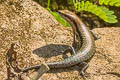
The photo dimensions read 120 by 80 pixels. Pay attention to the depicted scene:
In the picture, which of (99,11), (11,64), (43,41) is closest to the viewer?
(11,64)

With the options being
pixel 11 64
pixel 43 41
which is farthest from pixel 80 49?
pixel 11 64

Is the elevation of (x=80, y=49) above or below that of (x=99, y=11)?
below

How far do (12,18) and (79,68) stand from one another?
6.00ft

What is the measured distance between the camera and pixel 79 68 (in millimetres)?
5781

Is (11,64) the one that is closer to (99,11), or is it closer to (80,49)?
(80,49)

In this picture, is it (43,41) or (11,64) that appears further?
(43,41)

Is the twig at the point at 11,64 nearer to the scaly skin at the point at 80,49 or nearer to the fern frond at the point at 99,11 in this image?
the scaly skin at the point at 80,49

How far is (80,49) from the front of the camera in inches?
247

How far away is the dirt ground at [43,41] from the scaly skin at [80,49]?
12cm

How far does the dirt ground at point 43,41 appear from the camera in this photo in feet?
18.3

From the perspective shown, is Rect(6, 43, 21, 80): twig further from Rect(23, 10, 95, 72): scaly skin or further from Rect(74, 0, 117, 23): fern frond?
Rect(74, 0, 117, 23): fern frond

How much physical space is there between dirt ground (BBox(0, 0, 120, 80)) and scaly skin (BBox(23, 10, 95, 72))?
0.12m

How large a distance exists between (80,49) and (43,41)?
31.0 inches

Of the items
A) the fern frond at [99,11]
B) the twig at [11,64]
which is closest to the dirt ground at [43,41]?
the twig at [11,64]
